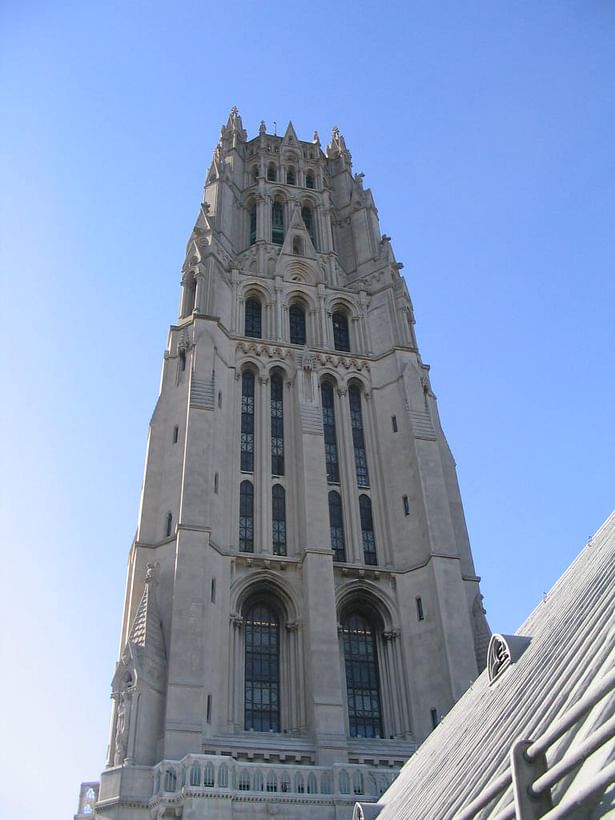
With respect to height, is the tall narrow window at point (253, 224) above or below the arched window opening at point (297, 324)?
above

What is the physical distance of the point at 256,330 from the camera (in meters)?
45.4

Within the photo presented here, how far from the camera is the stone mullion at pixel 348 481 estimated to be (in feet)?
120

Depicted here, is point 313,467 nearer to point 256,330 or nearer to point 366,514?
point 366,514

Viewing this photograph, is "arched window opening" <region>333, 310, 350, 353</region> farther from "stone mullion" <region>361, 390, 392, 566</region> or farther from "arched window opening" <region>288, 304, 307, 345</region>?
"stone mullion" <region>361, 390, 392, 566</region>

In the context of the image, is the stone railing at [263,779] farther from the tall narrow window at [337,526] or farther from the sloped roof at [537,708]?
the tall narrow window at [337,526]

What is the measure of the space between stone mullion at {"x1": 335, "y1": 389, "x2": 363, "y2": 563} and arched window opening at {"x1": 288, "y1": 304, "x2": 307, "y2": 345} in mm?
4844

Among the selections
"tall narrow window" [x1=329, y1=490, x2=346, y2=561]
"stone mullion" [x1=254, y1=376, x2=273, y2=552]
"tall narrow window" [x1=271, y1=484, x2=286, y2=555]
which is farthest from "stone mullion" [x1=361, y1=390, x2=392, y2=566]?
"stone mullion" [x1=254, y1=376, x2=273, y2=552]

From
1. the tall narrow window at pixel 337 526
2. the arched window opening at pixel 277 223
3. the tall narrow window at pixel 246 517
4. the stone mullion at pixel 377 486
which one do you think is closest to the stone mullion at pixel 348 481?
the tall narrow window at pixel 337 526

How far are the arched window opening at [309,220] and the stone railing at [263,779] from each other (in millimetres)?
35496

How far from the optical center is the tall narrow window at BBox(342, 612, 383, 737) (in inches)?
1250

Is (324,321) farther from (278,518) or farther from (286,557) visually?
(286,557)

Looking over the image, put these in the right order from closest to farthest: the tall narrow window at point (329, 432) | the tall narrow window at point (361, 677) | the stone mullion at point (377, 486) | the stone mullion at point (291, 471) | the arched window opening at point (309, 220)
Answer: the tall narrow window at point (361, 677)
the stone mullion at point (291, 471)
the stone mullion at point (377, 486)
the tall narrow window at point (329, 432)
the arched window opening at point (309, 220)

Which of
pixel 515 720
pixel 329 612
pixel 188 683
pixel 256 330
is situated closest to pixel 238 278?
pixel 256 330

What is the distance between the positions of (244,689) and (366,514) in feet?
34.3
